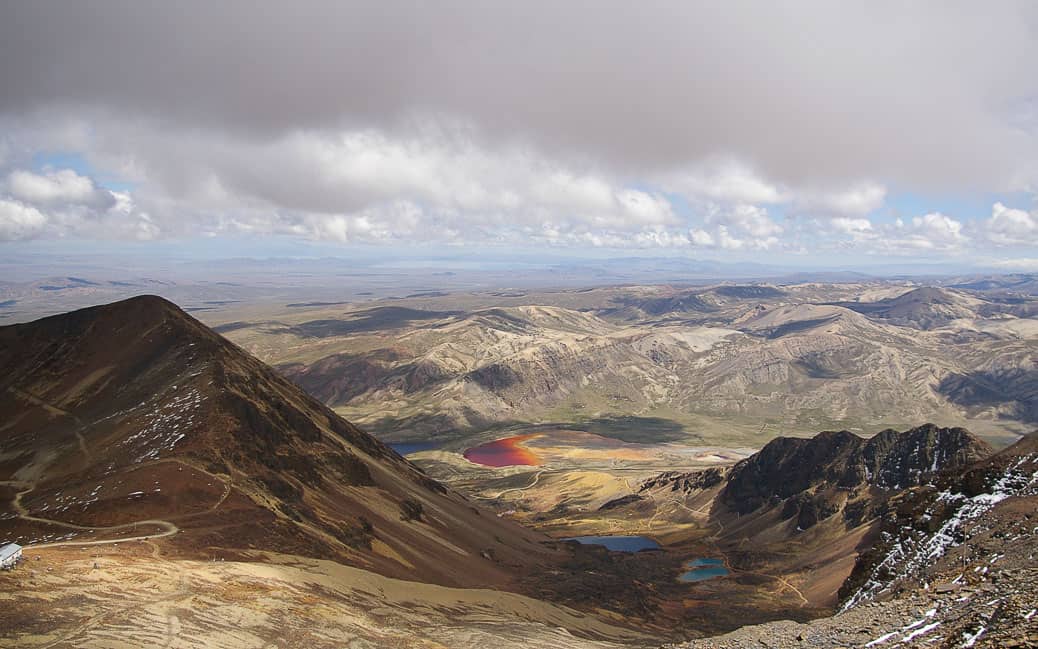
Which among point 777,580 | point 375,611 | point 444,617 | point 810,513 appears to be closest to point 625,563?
point 777,580

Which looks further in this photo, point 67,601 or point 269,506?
point 269,506

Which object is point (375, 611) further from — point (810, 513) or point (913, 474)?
point (913, 474)

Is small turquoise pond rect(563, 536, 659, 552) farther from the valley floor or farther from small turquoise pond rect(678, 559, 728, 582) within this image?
the valley floor

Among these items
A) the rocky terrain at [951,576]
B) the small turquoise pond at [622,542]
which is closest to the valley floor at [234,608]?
the rocky terrain at [951,576]

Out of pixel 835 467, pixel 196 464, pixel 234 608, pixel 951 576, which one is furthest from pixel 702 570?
pixel 234 608

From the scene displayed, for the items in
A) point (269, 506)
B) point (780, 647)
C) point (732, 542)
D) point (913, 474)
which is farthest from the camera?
point (732, 542)

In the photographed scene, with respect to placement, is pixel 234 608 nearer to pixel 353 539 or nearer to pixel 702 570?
pixel 353 539

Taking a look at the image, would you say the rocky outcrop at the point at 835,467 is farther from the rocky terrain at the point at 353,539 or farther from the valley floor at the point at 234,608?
the valley floor at the point at 234,608
